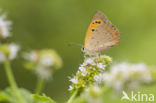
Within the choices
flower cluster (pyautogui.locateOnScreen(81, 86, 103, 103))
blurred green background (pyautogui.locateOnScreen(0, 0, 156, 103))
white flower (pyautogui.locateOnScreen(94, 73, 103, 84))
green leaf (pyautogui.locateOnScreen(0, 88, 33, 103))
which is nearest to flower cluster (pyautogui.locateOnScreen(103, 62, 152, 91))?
flower cluster (pyautogui.locateOnScreen(81, 86, 103, 103))

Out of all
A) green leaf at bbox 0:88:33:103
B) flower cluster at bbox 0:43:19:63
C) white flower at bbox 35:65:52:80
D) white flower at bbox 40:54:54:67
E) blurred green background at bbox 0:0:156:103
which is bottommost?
green leaf at bbox 0:88:33:103

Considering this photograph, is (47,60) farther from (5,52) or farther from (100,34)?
(100,34)

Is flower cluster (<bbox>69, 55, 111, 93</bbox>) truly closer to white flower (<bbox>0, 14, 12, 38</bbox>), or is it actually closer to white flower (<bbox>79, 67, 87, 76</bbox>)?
white flower (<bbox>79, 67, 87, 76</bbox>)

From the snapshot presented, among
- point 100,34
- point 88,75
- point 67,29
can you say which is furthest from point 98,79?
point 67,29

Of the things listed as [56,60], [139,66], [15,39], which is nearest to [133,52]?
[15,39]

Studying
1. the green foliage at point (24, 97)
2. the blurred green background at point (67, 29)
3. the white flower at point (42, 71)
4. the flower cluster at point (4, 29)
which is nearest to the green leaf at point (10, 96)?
the green foliage at point (24, 97)

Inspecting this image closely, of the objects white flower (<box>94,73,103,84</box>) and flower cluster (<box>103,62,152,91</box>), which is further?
white flower (<box>94,73,103,84</box>)
